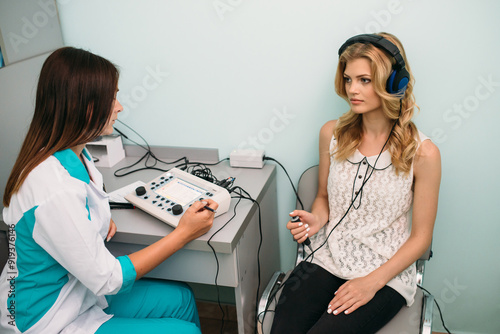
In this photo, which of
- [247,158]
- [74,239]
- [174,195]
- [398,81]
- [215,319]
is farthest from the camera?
[215,319]

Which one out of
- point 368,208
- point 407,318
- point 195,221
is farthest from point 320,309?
point 195,221

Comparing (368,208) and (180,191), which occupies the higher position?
(180,191)

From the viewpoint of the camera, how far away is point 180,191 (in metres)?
1.42

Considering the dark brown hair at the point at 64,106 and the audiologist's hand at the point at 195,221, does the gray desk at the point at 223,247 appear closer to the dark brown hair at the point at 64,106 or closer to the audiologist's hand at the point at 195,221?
the audiologist's hand at the point at 195,221

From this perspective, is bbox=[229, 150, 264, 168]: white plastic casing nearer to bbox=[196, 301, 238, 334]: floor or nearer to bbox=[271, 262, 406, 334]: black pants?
bbox=[271, 262, 406, 334]: black pants

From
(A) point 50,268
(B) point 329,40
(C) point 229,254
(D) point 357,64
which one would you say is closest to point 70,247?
(A) point 50,268

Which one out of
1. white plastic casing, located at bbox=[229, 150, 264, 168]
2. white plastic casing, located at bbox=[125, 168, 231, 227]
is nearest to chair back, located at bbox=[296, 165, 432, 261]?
white plastic casing, located at bbox=[229, 150, 264, 168]

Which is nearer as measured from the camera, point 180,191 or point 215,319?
point 180,191

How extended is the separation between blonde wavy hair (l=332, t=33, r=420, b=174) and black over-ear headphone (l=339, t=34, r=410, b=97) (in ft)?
0.04

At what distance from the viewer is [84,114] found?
1.07m

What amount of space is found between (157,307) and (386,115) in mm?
996

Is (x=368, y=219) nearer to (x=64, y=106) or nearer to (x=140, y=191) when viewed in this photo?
(x=140, y=191)

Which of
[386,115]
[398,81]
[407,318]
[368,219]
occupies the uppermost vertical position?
[398,81]

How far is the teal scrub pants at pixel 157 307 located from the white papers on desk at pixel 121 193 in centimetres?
30
